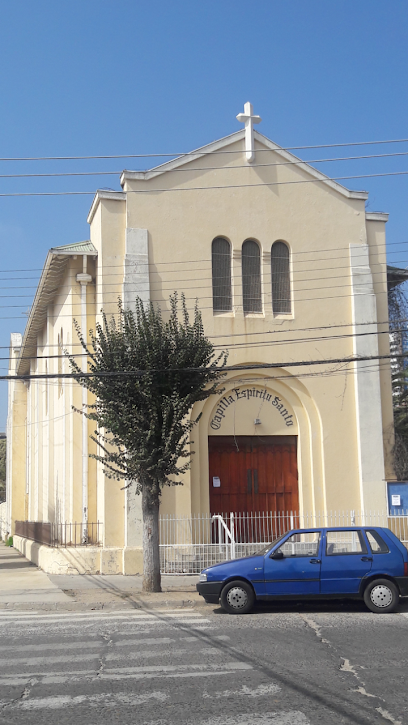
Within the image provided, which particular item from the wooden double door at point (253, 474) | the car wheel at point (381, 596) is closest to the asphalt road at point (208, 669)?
the car wheel at point (381, 596)

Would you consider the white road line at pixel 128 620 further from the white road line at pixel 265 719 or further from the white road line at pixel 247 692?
the white road line at pixel 265 719

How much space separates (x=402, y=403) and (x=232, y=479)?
1040 cm

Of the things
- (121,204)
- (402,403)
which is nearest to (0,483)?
(402,403)

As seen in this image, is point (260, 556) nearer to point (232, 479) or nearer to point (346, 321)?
point (232, 479)

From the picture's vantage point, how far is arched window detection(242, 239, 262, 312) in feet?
67.9

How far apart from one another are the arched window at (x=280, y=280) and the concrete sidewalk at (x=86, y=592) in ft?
25.4

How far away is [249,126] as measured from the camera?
68.4 feet

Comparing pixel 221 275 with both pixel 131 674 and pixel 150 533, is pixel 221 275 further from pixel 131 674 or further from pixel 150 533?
pixel 131 674

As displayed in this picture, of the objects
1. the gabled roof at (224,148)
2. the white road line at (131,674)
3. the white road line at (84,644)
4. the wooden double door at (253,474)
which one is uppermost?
the gabled roof at (224,148)

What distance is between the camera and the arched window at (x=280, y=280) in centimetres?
2089

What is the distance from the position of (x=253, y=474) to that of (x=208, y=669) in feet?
40.4

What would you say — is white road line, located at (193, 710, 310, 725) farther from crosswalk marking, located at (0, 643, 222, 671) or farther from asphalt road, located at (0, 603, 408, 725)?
crosswalk marking, located at (0, 643, 222, 671)

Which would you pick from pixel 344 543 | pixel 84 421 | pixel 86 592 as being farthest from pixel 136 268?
pixel 344 543

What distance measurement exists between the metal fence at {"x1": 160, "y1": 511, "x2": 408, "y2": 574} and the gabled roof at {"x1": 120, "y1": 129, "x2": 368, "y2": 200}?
898 centimetres
